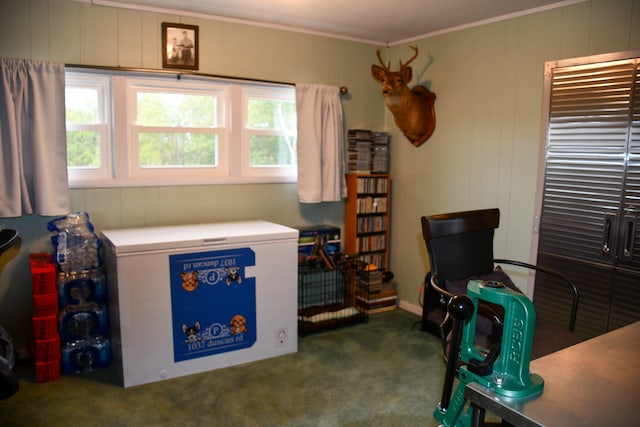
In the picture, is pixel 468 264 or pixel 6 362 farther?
pixel 468 264

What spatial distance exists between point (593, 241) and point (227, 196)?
2572 millimetres

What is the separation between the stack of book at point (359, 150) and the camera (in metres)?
4.23

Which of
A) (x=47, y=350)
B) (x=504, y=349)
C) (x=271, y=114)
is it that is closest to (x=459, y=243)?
(x=504, y=349)

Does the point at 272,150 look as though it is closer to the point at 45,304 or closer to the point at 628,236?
the point at 45,304

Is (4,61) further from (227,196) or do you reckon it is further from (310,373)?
(310,373)

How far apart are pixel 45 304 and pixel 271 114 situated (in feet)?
7.09

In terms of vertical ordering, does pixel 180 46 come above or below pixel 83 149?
above

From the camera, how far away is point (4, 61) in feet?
9.72

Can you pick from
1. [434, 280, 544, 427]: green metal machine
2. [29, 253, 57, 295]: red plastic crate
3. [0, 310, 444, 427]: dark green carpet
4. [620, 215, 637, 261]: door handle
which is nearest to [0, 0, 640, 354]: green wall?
[29, 253, 57, 295]: red plastic crate

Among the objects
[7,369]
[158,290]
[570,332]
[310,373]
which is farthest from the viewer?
[310,373]

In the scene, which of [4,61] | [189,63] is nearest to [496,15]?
[189,63]

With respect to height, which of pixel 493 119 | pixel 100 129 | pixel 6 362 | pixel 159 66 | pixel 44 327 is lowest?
pixel 44 327

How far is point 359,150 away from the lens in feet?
13.9

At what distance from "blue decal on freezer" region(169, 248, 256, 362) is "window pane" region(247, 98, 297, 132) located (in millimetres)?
1255
